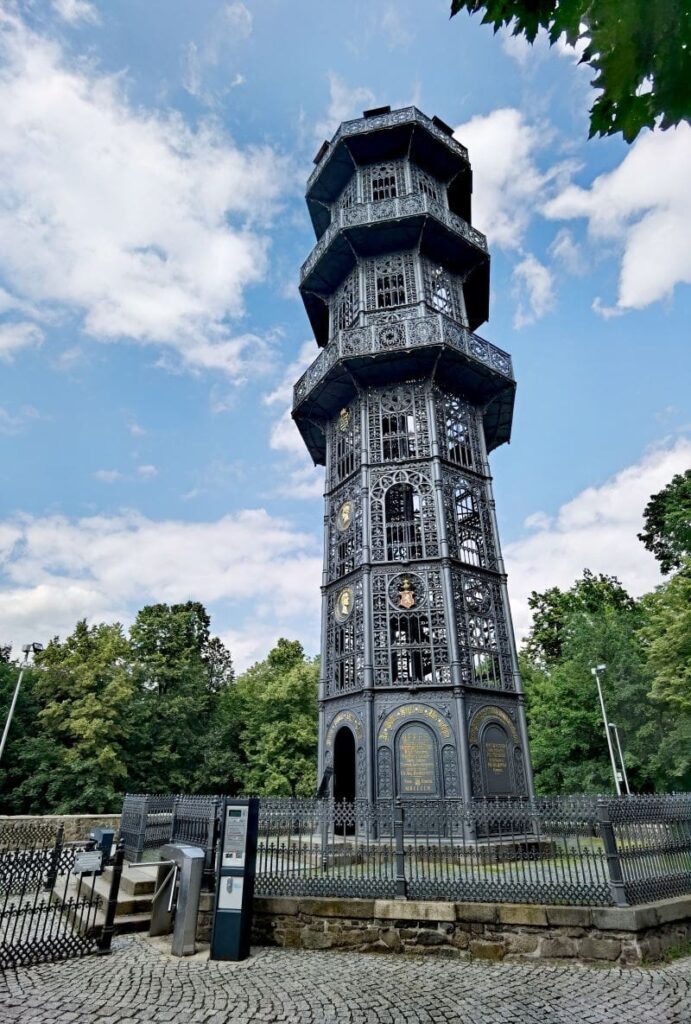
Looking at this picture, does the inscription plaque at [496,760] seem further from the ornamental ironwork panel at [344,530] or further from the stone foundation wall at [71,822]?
the stone foundation wall at [71,822]

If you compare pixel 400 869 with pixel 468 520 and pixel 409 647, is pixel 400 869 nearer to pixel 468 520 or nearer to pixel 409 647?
pixel 409 647

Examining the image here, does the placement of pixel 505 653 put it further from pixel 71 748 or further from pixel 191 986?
pixel 71 748

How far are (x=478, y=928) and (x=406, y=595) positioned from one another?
8333 mm

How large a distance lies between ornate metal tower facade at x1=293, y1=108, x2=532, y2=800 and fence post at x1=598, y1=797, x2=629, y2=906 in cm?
519

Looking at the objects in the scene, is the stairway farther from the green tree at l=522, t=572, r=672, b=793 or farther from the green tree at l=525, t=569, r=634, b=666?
the green tree at l=525, t=569, r=634, b=666

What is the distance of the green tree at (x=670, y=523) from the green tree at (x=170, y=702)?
86.6 ft

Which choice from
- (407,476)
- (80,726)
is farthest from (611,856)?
(80,726)

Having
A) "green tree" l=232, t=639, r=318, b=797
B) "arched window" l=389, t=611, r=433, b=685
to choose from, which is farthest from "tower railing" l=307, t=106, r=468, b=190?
"green tree" l=232, t=639, r=318, b=797

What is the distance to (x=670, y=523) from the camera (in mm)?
23641

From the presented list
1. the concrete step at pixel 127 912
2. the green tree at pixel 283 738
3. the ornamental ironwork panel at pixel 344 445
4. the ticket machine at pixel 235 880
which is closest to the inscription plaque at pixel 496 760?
the ticket machine at pixel 235 880

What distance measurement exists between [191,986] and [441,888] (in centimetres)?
371

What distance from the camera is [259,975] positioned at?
706 centimetres

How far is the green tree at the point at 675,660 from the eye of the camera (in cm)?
2162

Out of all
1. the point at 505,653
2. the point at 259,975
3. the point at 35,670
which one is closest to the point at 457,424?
the point at 505,653
